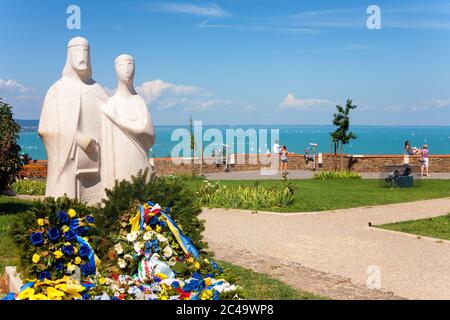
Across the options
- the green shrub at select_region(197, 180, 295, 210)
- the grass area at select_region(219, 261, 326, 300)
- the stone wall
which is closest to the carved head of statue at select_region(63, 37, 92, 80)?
the grass area at select_region(219, 261, 326, 300)

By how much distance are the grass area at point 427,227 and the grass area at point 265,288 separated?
508 cm

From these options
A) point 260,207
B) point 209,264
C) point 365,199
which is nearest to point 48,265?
point 209,264

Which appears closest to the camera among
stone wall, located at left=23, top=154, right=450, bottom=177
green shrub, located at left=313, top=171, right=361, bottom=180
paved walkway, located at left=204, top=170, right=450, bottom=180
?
green shrub, located at left=313, top=171, right=361, bottom=180

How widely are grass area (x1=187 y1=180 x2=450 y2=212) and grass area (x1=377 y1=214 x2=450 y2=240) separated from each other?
2597mm

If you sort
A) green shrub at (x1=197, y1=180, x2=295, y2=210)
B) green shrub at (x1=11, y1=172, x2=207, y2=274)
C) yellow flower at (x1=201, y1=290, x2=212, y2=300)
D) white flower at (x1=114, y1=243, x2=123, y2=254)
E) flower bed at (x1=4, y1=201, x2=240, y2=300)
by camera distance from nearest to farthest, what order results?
yellow flower at (x1=201, y1=290, x2=212, y2=300), flower bed at (x1=4, y1=201, x2=240, y2=300), white flower at (x1=114, y1=243, x2=123, y2=254), green shrub at (x1=11, y1=172, x2=207, y2=274), green shrub at (x1=197, y1=180, x2=295, y2=210)

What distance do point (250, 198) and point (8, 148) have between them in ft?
19.8

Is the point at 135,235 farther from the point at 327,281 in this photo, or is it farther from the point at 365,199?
the point at 365,199

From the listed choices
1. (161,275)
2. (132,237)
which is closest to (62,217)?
(132,237)

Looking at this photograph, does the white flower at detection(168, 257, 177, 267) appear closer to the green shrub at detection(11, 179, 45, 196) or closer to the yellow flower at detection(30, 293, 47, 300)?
the yellow flower at detection(30, 293, 47, 300)

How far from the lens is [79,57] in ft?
20.4

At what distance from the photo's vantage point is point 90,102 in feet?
20.6

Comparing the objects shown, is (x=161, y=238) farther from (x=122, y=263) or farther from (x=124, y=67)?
(x=124, y=67)

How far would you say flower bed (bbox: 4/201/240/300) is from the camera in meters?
4.26
